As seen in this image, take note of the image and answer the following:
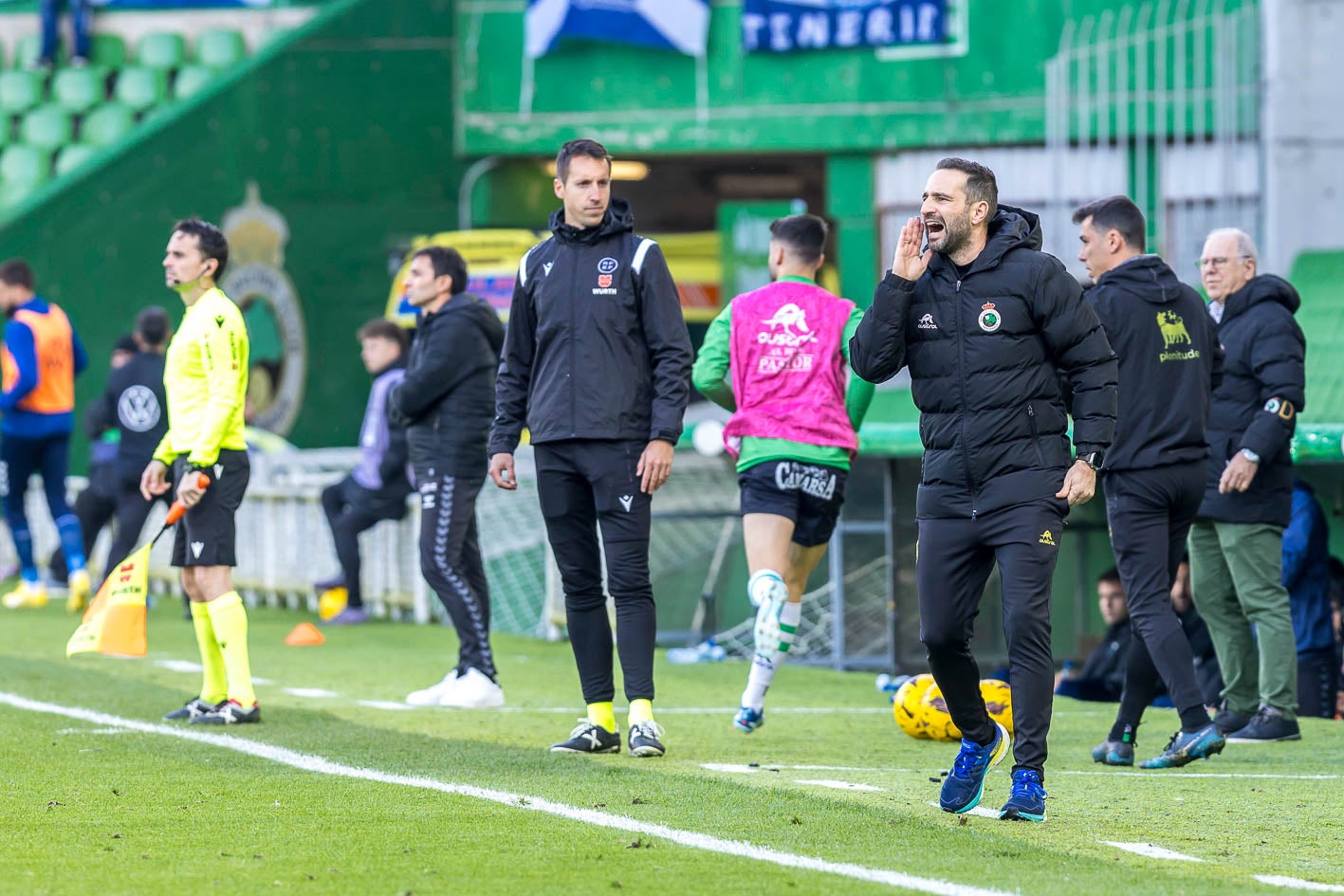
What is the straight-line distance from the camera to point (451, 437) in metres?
9.47

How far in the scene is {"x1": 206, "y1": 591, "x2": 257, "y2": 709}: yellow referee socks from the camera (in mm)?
8406

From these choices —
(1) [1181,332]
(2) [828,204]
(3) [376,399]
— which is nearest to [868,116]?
(2) [828,204]

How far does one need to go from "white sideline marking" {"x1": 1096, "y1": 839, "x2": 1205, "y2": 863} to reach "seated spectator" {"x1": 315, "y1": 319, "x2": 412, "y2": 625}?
28.2 feet

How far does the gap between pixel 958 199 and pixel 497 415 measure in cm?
228

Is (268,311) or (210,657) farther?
(268,311)

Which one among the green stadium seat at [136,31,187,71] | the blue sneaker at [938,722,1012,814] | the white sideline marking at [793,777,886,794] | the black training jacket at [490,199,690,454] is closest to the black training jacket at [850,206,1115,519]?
the blue sneaker at [938,722,1012,814]

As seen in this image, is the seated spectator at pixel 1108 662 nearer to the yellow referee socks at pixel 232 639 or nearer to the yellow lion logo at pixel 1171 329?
the yellow lion logo at pixel 1171 329

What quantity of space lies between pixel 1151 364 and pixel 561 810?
2910mm

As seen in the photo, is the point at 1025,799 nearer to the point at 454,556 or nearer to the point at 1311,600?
the point at 454,556

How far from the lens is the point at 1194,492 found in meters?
7.76

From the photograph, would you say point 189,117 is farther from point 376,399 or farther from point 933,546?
point 933,546

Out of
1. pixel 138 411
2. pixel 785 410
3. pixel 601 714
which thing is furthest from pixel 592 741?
pixel 138 411

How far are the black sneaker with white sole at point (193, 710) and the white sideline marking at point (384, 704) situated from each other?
1009mm

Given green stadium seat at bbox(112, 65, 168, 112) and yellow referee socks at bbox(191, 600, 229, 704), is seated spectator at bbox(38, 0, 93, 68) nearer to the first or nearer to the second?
green stadium seat at bbox(112, 65, 168, 112)
